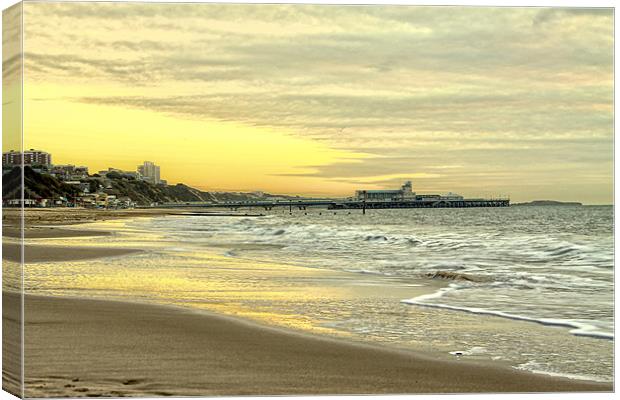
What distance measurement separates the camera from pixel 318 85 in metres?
7.93

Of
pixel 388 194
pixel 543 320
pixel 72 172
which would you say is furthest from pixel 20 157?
pixel 388 194

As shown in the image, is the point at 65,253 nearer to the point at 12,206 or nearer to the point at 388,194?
the point at 388,194

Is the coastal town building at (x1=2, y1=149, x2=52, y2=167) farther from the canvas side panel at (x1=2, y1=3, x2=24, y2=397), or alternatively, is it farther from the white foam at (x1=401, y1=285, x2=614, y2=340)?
the white foam at (x1=401, y1=285, x2=614, y2=340)

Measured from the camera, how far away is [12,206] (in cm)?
505

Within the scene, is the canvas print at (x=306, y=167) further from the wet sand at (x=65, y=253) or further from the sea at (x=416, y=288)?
the wet sand at (x=65, y=253)

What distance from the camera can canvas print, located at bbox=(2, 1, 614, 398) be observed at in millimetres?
5055

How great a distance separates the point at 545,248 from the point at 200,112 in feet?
22.3

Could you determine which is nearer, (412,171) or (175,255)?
(412,171)

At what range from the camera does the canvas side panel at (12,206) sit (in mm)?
4957

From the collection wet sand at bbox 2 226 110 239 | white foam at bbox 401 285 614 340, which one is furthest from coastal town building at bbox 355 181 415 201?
wet sand at bbox 2 226 110 239

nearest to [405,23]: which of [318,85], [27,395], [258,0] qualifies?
[258,0]

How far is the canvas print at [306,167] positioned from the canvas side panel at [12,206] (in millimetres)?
18

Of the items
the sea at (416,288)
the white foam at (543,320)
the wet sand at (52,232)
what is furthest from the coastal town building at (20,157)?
the wet sand at (52,232)

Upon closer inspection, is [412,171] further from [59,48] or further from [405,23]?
[59,48]
